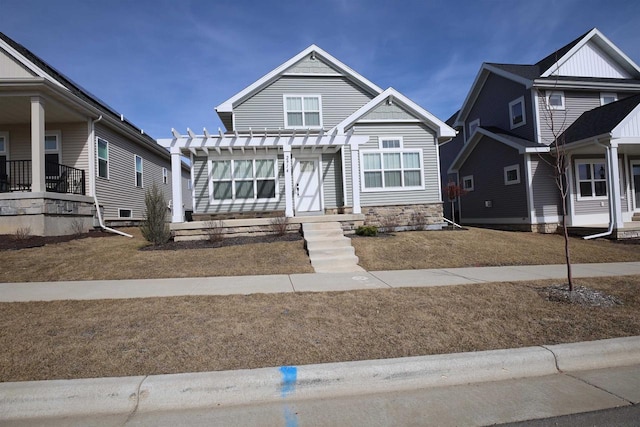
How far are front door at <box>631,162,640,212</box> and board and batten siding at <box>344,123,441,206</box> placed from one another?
9315 mm

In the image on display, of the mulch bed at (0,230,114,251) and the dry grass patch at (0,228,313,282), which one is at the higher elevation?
the mulch bed at (0,230,114,251)

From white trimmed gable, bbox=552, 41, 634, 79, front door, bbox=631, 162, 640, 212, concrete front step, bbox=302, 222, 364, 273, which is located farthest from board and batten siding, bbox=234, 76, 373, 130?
front door, bbox=631, 162, 640, 212

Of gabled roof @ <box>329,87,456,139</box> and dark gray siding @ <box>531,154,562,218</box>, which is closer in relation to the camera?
gabled roof @ <box>329,87,456,139</box>

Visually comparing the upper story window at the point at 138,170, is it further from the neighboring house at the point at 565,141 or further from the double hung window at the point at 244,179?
the neighboring house at the point at 565,141

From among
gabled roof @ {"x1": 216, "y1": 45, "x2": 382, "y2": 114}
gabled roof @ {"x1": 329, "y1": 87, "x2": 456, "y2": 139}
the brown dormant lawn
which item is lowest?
the brown dormant lawn

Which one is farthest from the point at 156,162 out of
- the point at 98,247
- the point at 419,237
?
the point at 419,237

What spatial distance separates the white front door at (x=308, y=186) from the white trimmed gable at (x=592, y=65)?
12.2 meters

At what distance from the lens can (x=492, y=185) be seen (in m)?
17.5

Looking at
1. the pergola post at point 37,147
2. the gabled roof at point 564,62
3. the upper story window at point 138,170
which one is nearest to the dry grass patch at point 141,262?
the pergola post at point 37,147

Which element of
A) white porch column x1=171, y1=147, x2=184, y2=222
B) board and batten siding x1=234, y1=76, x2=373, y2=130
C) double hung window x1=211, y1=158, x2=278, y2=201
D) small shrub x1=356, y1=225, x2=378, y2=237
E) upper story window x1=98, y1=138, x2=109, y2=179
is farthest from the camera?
board and batten siding x1=234, y1=76, x2=373, y2=130

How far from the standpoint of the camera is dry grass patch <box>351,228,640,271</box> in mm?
8938

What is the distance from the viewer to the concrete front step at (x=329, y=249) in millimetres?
8344

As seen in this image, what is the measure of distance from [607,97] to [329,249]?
16.0 m

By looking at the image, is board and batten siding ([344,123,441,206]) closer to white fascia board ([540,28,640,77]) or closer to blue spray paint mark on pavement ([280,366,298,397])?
white fascia board ([540,28,640,77])
